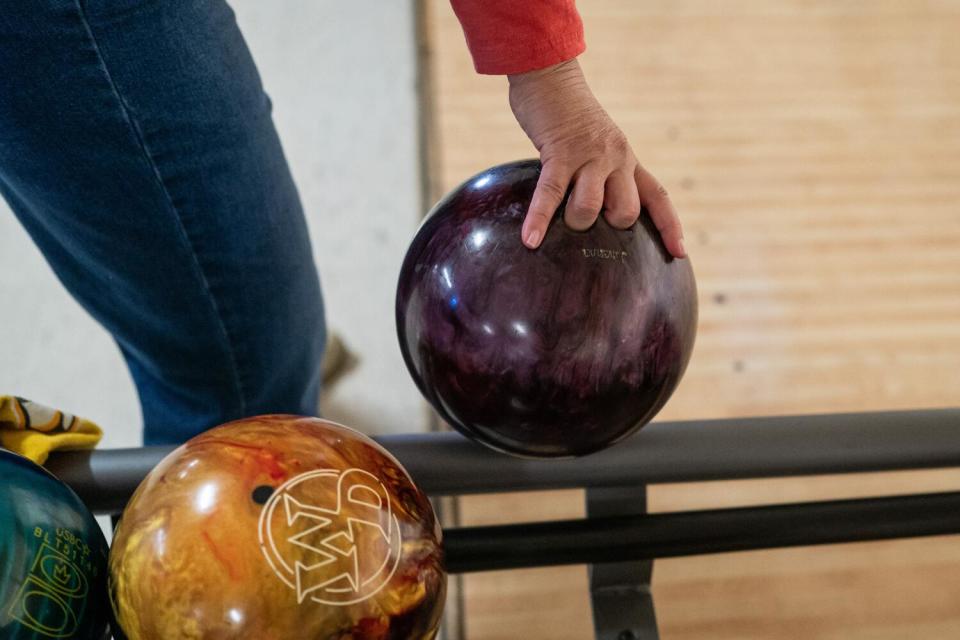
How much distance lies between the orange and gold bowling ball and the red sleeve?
0.96 feet

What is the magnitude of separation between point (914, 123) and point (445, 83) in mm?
1021

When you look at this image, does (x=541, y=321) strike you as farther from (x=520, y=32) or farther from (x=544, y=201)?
(x=520, y=32)

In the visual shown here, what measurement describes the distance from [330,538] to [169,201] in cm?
38

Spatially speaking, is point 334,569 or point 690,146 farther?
point 690,146

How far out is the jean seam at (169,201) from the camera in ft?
2.11

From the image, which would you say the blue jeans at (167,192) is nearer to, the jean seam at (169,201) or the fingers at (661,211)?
the jean seam at (169,201)

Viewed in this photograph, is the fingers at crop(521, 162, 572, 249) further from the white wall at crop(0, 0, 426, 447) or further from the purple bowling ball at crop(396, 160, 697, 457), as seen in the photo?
the white wall at crop(0, 0, 426, 447)

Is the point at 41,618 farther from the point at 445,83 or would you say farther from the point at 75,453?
the point at 445,83

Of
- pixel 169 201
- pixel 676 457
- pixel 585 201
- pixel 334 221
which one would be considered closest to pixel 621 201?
pixel 585 201

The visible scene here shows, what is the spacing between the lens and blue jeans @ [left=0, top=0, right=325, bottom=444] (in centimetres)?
65

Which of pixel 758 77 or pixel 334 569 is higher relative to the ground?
pixel 334 569

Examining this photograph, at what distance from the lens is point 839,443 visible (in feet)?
2.69

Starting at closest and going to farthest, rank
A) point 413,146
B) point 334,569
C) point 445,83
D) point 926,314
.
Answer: point 334,569, point 926,314, point 413,146, point 445,83

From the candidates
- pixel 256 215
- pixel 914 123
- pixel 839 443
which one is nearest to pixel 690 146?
pixel 914 123
